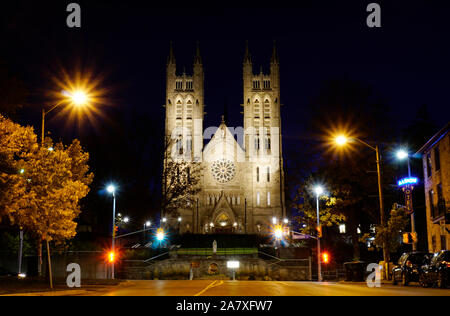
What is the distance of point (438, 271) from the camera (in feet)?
64.6

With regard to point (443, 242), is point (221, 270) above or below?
below

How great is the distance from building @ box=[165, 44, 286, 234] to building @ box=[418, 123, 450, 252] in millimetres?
46914

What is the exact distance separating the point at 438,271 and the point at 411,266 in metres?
3.45

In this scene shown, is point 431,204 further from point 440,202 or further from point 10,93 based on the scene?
point 10,93

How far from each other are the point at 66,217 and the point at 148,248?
32909 millimetres

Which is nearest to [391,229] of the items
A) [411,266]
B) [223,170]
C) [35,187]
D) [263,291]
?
[411,266]

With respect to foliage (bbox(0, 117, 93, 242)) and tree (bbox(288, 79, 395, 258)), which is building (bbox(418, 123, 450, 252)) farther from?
foliage (bbox(0, 117, 93, 242))

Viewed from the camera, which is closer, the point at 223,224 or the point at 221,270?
the point at 221,270

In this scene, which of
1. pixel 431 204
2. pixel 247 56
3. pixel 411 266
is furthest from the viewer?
pixel 247 56

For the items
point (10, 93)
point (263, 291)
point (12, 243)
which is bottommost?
point (263, 291)

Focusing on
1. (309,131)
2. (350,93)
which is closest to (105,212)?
(309,131)
